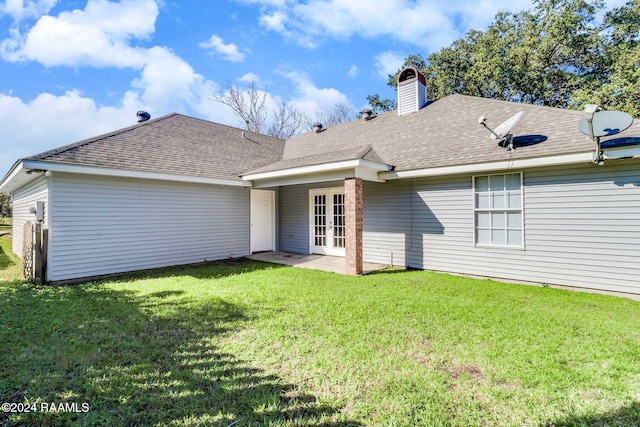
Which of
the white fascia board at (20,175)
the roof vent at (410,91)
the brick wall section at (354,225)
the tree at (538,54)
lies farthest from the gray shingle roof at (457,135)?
the tree at (538,54)

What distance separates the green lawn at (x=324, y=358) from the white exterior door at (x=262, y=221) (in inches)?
209

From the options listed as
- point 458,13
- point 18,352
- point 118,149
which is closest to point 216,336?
point 18,352

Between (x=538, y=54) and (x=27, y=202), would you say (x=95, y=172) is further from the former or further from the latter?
(x=538, y=54)

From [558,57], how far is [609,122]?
14.7 m

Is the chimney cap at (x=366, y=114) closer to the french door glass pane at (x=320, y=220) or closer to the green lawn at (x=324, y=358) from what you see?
the french door glass pane at (x=320, y=220)

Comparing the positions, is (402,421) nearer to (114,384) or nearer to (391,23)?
(114,384)

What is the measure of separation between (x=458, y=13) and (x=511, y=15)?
11.9ft

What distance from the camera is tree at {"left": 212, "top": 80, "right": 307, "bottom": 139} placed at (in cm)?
2445

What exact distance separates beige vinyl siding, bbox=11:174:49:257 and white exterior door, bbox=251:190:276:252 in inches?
222

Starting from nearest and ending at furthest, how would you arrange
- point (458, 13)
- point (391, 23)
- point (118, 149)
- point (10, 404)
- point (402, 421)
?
1. point (402, 421)
2. point (10, 404)
3. point (118, 149)
4. point (391, 23)
5. point (458, 13)

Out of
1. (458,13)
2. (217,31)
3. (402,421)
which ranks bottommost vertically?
(402,421)

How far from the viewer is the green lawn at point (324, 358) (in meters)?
2.37

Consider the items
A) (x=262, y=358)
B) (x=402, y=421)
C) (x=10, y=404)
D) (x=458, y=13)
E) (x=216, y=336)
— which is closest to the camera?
(x=402, y=421)

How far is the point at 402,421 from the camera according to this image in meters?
2.24
